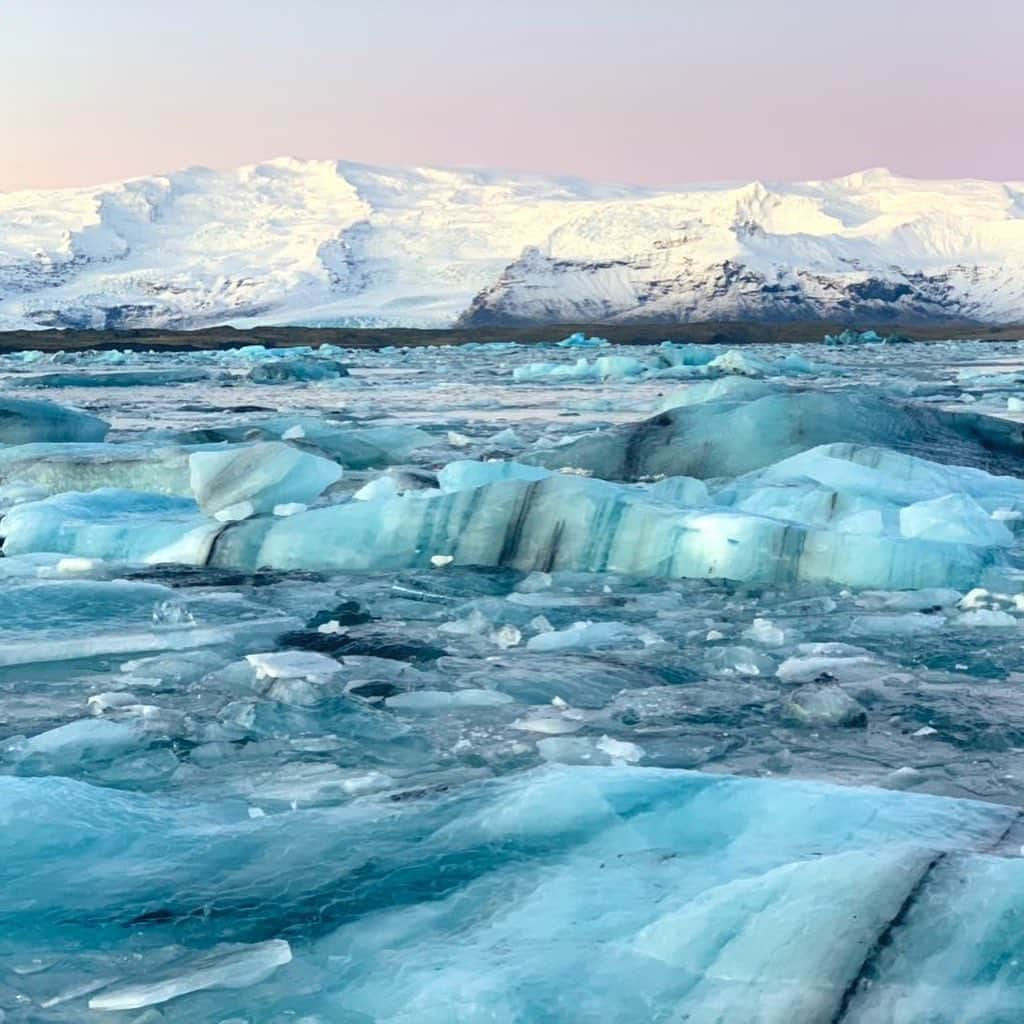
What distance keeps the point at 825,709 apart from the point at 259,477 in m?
4.57

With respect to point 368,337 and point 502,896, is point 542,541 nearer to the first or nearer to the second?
point 502,896

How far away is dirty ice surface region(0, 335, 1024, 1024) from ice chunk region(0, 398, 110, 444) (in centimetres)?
324

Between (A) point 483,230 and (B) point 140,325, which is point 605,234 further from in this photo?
(B) point 140,325

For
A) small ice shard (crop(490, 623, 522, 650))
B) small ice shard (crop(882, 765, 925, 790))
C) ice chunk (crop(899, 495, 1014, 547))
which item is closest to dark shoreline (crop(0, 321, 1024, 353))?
ice chunk (crop(899, 495, 1014, 547))

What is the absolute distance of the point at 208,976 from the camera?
7.08ft

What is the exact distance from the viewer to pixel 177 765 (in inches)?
131

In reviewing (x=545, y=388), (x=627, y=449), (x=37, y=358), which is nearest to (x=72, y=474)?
(x=627, y=449)

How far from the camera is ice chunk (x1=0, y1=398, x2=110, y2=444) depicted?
11.8 m

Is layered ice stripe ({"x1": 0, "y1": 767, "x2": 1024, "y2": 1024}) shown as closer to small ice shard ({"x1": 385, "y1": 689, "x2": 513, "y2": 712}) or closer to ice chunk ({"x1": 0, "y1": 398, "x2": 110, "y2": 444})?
small ice shard ({"x1": 385, "y1": 689, "x2": 513, "y2": 712})

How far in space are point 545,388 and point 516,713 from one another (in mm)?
19826

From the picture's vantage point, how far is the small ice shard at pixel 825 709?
364cm

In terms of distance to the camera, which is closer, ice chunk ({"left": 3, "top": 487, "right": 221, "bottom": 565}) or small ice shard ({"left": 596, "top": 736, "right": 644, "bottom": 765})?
small ice shard ({"left": 596, "top": 736, "right": 644, "bottom": 765})

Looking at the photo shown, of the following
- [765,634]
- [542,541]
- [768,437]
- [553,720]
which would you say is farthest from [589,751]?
[768,437]

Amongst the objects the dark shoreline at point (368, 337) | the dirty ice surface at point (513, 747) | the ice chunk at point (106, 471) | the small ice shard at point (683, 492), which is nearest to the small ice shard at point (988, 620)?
the dirty ice surface at point (513, 747)
